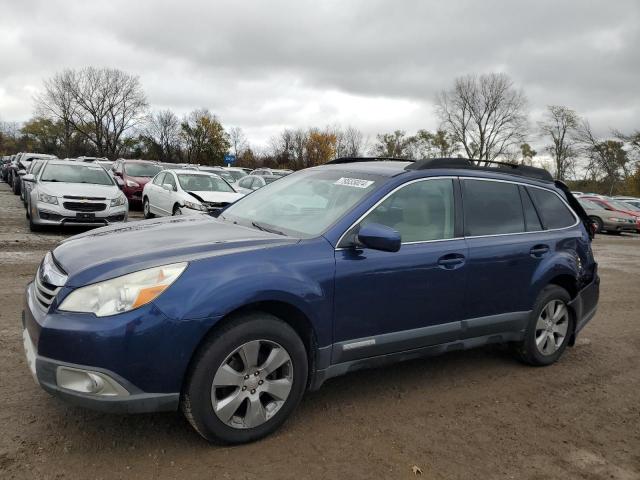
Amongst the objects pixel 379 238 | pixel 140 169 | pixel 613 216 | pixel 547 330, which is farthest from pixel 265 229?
pixel 613 216

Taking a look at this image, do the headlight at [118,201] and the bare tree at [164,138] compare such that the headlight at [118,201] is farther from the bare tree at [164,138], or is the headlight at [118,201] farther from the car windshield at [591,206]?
the bare tree at [164,138]

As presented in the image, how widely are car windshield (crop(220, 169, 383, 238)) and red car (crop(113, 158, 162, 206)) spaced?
43.0ft

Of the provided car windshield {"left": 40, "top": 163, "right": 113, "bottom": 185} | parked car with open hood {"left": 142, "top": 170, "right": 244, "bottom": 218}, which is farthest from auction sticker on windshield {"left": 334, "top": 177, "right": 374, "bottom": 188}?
car windshield {"left": 40, "top": 163, "right": 113, "bottom": 185}

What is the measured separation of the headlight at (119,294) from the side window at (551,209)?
3.37 meters

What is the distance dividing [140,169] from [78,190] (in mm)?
7919

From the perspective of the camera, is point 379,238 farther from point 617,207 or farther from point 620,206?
point 620,206

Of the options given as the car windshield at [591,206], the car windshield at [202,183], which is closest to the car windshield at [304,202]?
the car windshield at [202,183]

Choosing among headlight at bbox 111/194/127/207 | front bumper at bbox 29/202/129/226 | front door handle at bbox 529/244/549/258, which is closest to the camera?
front door handle at bbox 529/244/549/258

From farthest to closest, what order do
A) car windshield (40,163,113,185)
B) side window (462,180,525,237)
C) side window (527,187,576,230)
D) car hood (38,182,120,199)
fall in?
car windshield (40,163,113,185) → car hood (38,182,120,199) → side window (527,187,576,230) → side window (462,180,525,237)

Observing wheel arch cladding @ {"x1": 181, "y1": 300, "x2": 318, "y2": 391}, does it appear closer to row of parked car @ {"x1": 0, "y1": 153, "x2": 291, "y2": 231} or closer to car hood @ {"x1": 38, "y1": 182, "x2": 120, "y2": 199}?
row of parked car @ {"x1": 0, "y1": 153, "x2": 291, "y2": 231}

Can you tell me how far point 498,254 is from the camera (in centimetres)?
405

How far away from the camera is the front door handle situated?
4332 mm

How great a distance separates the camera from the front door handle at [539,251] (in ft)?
14.2

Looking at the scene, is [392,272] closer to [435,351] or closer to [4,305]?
[435,351]
